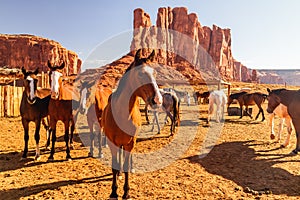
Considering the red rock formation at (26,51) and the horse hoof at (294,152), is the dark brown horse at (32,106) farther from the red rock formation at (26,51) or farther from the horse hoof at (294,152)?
the red rock formation at (26,51)

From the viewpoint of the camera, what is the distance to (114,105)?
14.2 feet

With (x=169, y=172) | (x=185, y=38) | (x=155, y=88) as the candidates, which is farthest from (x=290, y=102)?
(x=185, y=38)

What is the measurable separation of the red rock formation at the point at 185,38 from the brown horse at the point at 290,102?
68.0 m

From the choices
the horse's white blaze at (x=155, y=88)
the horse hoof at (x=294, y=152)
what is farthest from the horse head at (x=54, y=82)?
the horse hoof at (x=294, y=152)

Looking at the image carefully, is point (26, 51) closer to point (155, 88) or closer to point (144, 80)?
→ point (144, 80)

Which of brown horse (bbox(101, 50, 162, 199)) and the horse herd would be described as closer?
brown horse (bbox(101, 50, 162, 199))

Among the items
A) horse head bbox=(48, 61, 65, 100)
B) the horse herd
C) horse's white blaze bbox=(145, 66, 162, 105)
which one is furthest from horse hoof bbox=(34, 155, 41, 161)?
horse's white blaze bbox=(145, 66, 162, 105)

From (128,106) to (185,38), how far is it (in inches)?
4603

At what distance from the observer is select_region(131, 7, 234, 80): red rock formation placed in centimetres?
9844

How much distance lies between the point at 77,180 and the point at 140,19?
10903 centimetres

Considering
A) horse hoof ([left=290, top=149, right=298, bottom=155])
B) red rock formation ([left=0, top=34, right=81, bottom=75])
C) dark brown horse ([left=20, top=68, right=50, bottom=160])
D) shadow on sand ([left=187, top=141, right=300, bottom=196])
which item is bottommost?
shadow on sand ([left=187, top=141, right=300, bottom=196])

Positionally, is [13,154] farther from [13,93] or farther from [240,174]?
[13,93]

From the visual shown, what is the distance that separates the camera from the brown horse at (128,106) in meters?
3.71

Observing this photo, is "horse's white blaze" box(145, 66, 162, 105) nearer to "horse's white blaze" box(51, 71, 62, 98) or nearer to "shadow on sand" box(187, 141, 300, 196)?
"horse's white blaze" box(51, 71, 62, 98)
